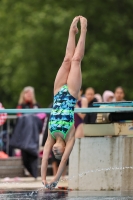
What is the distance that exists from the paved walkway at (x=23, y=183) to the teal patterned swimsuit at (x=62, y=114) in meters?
2.45

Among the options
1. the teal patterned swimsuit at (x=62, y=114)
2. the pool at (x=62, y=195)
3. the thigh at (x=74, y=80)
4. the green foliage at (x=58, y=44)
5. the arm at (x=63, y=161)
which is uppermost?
the green foliage at (x=58, y=44)

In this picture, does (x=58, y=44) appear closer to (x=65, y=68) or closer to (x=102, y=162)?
(x=102, y=162)

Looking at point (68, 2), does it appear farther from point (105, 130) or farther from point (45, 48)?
point (105, 130)

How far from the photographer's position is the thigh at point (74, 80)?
49.4ft

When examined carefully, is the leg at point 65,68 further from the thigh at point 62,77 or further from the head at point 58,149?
the head at point 58,149

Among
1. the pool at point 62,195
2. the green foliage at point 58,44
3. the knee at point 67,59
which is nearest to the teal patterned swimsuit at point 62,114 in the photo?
the knee at point 67,59

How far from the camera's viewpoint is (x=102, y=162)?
53.7 feet

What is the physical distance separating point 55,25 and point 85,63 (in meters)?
2.44

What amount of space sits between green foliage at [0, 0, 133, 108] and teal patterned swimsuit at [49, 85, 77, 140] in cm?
2132

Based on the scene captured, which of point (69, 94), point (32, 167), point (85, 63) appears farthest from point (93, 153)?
point (85, 63)

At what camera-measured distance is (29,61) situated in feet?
136

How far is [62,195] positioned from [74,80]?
1930 millimetres

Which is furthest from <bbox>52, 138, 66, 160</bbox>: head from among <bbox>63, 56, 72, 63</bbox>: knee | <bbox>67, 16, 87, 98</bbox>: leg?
<bbox>63, 56, 72, 63</bbox>: knee

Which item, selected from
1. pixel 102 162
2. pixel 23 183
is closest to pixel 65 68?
pixel 102 162
